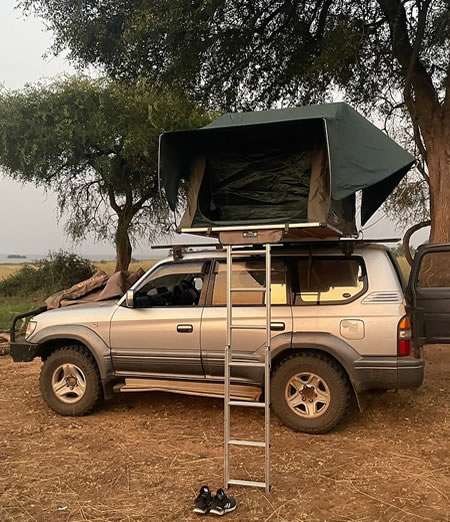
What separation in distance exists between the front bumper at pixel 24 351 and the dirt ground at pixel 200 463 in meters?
0.61

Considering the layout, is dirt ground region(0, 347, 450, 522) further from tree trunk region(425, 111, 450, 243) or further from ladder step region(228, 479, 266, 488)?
tree trunk region(425, 111, 450, 243)

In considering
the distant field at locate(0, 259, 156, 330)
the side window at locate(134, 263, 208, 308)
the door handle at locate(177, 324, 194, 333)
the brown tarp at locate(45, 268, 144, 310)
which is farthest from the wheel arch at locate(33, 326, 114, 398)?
the distant field at locate(0, 259, 156, 330)

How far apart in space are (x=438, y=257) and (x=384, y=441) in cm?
513

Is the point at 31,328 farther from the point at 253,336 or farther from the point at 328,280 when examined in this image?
the point at 328,280

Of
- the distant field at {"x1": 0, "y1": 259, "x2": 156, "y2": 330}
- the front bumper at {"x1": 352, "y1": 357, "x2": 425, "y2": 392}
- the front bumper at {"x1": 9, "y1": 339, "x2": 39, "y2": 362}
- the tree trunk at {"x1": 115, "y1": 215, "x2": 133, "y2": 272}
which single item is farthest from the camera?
the tree trunk at {"x1": 115, "y1": 215, "x2": 133, "y2": 272}

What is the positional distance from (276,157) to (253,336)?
176 cm

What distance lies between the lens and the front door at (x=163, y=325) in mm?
6082

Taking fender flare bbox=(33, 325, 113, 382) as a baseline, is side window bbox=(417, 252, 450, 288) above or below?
above

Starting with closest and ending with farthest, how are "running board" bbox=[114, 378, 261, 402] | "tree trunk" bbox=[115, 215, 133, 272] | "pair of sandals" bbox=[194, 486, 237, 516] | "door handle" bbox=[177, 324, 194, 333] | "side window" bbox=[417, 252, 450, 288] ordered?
1. "pair of sandals" bbox=[194, 486, 237, 516]
2. "running board" bbox=[114, 378, 261, 402]
3. "door handle" bbox=[177, 324, 194, 333]
4. "side window" bbox=[417, 252, 450, 288]
5. "tree trunk" bbox=[115, 215, 133, 272]

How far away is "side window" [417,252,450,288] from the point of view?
9.43 metres

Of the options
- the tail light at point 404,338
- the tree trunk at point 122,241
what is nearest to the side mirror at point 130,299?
the tail light at point 404,338

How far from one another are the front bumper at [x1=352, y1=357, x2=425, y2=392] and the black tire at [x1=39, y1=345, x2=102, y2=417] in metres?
2.78

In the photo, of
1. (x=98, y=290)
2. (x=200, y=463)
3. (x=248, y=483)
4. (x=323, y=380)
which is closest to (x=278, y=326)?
(x=323, y=380)

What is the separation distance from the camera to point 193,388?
243 inches
